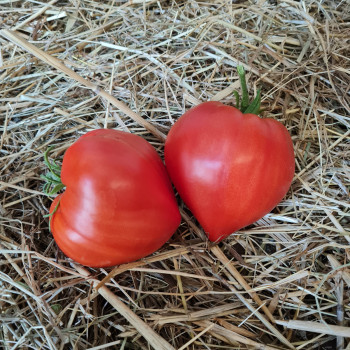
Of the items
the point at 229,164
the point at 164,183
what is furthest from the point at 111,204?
the point at 229,164

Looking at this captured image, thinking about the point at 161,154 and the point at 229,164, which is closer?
the point at 229,164

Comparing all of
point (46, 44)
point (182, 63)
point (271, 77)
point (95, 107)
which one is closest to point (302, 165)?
point (271, 77)

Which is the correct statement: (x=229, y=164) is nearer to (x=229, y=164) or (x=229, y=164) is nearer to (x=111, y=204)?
(x=229, y=164)

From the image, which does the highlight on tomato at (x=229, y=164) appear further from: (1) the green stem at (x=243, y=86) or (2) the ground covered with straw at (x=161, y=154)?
(2) the ground covered with straw at (x=161, y=154)

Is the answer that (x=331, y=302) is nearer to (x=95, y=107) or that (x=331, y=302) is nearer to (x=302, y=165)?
(x=302, y=165)

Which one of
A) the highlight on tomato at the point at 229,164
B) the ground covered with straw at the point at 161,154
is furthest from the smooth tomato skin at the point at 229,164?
the ground covered with straw at the point at 161,154

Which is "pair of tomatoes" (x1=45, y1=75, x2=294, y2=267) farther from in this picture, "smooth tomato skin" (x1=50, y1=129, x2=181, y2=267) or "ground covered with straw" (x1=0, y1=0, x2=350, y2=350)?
"ground covered with straw" (x1=0, y1=0, x2=350, y2=350)

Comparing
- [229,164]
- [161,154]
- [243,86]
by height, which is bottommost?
[161,154]
